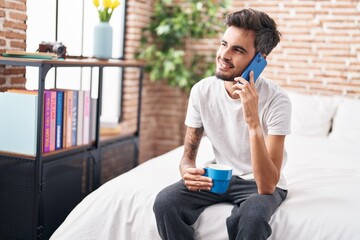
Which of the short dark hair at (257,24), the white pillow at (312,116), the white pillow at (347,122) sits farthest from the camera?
the white pillow at (312,116)

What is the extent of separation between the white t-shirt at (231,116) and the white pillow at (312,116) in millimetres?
1609

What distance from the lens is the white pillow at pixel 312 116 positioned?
12.5ft

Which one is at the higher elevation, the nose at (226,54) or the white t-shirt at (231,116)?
the nose at (226,54)

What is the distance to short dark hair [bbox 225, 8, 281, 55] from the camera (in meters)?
2.18

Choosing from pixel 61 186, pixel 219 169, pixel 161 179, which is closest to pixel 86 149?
pixel 61 186

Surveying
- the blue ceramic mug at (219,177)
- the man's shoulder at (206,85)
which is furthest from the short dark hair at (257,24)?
the blue ceramic mug at (219,177)

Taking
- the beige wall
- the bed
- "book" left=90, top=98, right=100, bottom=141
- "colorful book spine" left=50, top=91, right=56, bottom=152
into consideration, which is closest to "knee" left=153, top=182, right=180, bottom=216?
the bed

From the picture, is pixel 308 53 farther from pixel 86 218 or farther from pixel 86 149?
pixel 86 218

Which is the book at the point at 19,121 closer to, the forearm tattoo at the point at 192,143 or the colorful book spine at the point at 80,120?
the colorful book spine at the point at 80,120

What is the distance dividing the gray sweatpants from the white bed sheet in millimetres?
45

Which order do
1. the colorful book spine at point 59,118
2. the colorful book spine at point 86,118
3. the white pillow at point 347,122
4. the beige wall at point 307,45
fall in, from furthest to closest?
the beige wall at point 307,45
the white pillow at point 347,122
the colorful book spine at point 86,118
the colorful book spine at point 59,118

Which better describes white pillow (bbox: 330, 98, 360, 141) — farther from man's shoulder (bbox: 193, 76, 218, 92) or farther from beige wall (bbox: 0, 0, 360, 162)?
man's shoulder (bbox: 193, 76, 218, 92)

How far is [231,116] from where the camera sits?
2.23 m

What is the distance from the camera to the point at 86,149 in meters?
3.08
